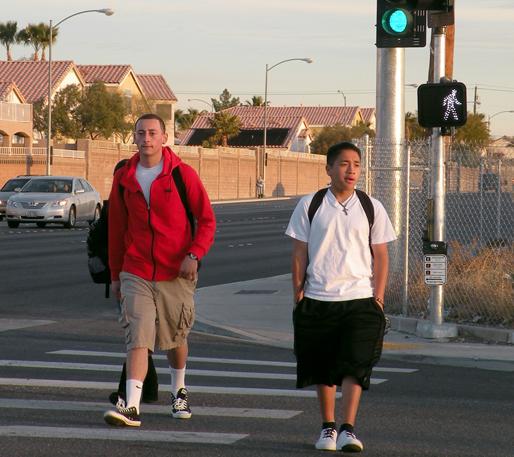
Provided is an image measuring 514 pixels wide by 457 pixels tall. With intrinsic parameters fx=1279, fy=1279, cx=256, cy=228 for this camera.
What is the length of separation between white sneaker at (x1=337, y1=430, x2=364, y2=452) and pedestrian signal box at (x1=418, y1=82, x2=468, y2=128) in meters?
5.83

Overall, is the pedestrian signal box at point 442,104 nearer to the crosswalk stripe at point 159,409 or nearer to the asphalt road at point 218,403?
the asphalt road at point 218,403

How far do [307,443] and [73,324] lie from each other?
24.2ft

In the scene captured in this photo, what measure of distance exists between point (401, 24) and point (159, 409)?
19.6ft

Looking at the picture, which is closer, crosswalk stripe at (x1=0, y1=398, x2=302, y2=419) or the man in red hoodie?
the man in red hoodie

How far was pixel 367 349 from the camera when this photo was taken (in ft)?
24.6

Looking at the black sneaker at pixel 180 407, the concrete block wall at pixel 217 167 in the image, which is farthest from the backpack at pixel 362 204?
the concrete block wall at pixel 217 167

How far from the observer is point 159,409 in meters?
8.88

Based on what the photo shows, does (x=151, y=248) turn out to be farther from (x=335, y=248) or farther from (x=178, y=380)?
(x=335, y=248)

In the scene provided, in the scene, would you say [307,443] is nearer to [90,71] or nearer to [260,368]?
[260,368]

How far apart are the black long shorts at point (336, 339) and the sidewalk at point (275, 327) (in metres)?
4.36

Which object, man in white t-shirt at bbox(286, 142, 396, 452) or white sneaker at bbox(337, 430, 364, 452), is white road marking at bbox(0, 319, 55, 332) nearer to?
man in white t-shirt at bbox(286, 142, 396, 452)

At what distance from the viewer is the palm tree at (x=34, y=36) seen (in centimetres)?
11269

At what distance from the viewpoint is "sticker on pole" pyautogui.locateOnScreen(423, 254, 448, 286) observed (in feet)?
42.3

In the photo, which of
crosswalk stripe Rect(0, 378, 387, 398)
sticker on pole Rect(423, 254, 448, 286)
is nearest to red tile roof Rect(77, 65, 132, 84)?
sticker on pole Rect(423, 254, 448, 286)
